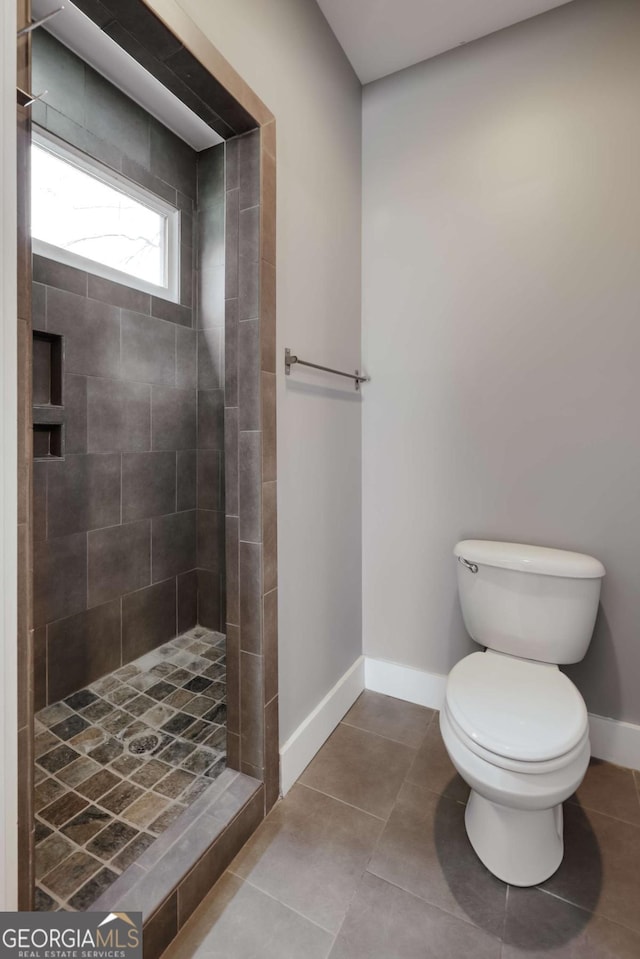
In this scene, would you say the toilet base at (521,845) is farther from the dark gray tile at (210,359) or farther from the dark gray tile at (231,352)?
the dark gray tile at (210,359)

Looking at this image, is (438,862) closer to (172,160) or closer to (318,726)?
(318,726)

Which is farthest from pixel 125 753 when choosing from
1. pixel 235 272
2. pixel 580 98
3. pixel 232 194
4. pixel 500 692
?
pixel 580 98

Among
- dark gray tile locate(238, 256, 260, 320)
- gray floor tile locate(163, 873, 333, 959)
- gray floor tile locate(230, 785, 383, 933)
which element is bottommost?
gray floor tile locate(163, 873, 333, 959)

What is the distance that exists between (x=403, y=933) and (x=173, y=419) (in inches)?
89.2

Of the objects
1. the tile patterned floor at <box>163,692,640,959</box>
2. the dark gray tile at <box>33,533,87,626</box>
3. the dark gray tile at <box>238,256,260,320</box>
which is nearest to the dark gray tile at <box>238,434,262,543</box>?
the dark gray tile at <box>238,256,260,320</box>

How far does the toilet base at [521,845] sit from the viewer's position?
1272 millimetres

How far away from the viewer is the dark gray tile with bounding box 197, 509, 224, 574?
271 cm

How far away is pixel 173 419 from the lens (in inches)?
101

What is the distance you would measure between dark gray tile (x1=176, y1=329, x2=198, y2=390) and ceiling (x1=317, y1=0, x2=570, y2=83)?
1.46 meters

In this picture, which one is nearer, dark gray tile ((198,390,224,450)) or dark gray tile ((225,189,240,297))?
dark gray tile ((225,189,240,297))

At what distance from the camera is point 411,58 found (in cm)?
191

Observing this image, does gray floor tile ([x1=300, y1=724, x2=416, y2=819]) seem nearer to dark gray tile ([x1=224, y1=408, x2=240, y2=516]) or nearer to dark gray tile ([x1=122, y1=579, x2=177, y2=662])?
dark gray tile ([x1=224, y1=408, x2=240, y2=516])

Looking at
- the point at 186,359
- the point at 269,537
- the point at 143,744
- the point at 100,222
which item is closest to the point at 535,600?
the point at 269,537

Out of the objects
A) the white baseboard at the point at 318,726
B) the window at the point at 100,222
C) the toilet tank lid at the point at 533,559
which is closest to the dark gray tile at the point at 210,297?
the window at the point at 100,222
